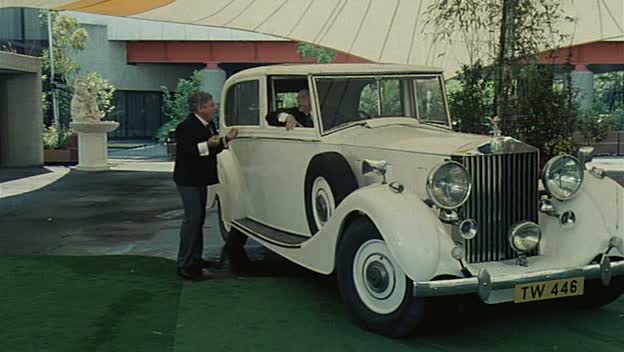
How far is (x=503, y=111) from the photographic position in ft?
32.1

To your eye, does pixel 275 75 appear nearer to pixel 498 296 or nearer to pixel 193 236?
pixel 193 236

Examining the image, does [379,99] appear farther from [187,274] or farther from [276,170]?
[187,274]

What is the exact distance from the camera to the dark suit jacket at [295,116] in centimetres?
602

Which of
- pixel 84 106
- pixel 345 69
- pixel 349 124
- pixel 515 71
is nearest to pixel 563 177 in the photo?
pixel 349 124

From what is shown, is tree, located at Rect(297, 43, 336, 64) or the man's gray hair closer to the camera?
the man's gray hair

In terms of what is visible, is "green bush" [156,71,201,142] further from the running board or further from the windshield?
the windshield

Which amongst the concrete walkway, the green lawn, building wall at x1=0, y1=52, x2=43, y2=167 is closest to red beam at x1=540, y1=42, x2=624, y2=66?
the concrete walkway

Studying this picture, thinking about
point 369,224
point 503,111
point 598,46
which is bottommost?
point 369,224

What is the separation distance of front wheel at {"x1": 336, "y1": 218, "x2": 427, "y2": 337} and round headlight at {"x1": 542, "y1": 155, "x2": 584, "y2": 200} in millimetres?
1267

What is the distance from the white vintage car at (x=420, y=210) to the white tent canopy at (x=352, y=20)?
6942 millimetres

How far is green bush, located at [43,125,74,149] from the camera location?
20.7 meters

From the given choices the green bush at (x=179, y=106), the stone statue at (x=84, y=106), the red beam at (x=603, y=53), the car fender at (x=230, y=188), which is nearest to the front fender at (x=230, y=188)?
the car fender at (x=230, y=188)

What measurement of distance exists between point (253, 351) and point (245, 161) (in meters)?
2.81

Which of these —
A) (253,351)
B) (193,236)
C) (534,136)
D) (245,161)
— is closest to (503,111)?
(534,136)
